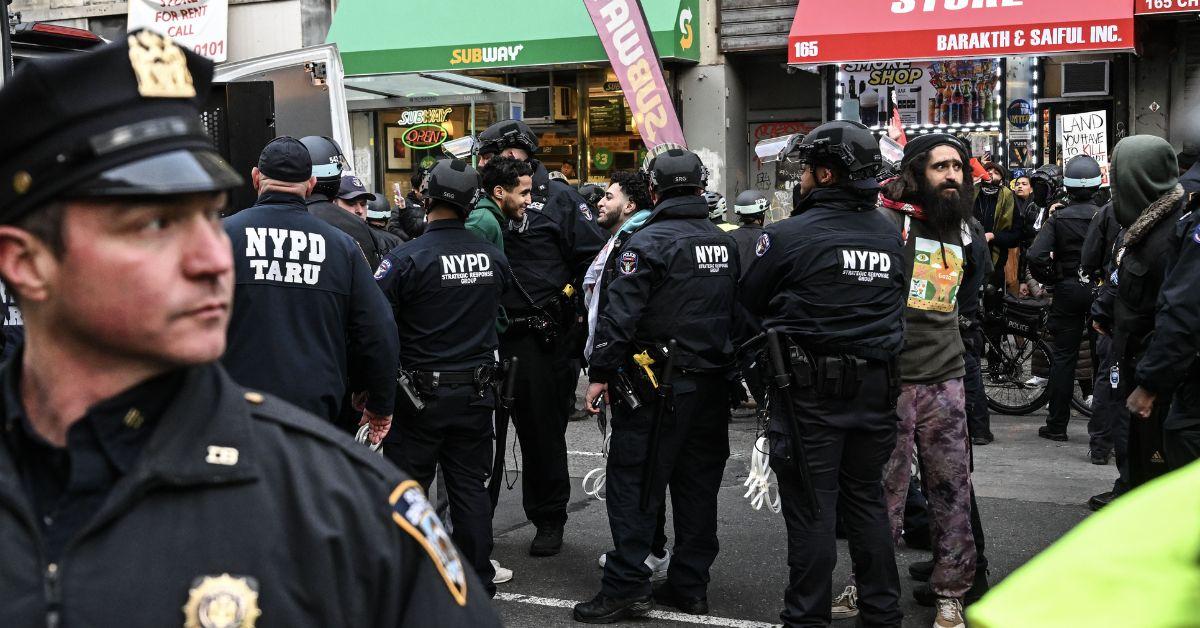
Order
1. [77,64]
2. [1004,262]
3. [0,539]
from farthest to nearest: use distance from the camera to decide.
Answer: [1004,262] → [77,64] → [0,539]

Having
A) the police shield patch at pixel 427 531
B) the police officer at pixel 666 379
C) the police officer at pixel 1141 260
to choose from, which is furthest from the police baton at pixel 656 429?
the police shield patch at pixel 427 531

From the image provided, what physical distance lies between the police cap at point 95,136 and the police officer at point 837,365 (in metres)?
3.75

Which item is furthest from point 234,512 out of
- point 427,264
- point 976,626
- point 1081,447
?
point 1081,447

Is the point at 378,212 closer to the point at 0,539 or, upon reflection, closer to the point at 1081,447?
the point at 1081,447

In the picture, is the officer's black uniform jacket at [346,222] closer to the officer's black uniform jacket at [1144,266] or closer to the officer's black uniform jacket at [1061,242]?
the officer's black uniform jacket at [1144,266]

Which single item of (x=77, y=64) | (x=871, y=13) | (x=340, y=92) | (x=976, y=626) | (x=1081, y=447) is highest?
(x=871, y=13)

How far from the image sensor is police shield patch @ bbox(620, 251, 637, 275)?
5715 mm

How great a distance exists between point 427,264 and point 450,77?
1043 centimetres

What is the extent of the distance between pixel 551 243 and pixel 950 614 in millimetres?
2985

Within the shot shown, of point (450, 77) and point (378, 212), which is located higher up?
point (450, 77)

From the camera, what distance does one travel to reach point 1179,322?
501 cm

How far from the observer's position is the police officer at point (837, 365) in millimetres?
5047

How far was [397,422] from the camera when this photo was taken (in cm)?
580

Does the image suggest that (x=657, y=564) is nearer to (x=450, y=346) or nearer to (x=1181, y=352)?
(x=450, y=346)
